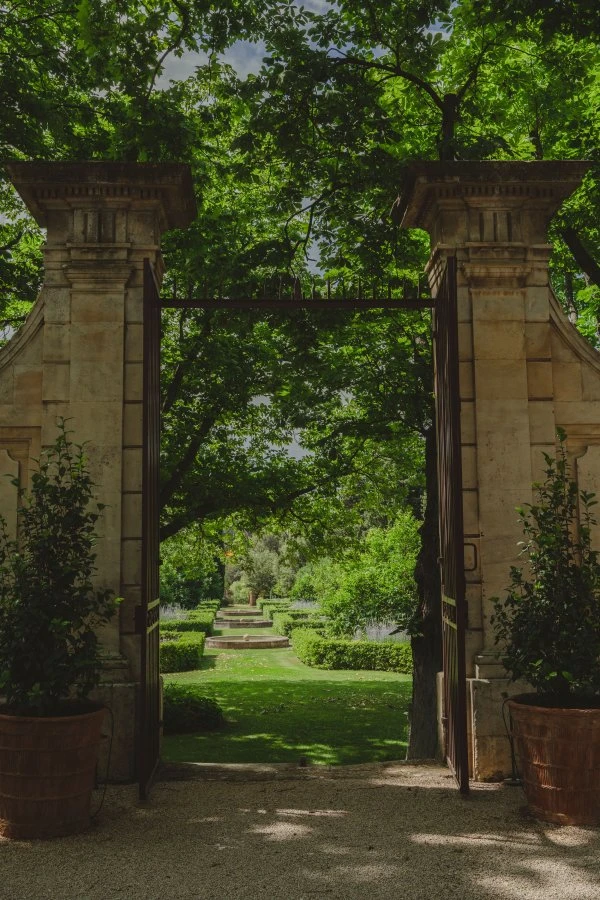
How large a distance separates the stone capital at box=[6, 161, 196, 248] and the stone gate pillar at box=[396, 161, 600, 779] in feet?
5.96

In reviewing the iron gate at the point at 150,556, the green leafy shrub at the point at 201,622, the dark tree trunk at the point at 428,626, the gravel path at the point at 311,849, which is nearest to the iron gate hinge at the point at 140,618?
the iron gate at the point at 150,556

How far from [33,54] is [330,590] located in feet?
57.8

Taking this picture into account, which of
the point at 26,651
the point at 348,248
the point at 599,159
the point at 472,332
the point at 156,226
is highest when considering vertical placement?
the point at 599,159

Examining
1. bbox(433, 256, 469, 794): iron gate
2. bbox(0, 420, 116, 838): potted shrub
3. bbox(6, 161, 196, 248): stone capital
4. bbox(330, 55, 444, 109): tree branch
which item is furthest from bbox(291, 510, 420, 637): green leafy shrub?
bbox(0, 420, 116, 838): potted shrub

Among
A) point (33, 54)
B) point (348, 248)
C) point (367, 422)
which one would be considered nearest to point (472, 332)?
point (348, 248)

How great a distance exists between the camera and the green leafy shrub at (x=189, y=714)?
36.8ft

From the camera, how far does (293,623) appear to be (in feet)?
89.0

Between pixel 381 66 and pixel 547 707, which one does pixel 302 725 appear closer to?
pixel 547 707

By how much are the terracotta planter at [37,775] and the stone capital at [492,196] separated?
420 centimetres

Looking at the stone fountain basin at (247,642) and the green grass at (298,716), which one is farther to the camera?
the stone fountain basin at (247,642)

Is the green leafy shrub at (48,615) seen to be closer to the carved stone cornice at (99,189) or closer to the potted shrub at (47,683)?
the potted shrub at (47,683)

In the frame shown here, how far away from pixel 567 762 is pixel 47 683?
293 centimetres

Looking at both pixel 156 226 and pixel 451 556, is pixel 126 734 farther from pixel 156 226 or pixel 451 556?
pixel 156 226

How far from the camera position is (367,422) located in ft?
33.5
